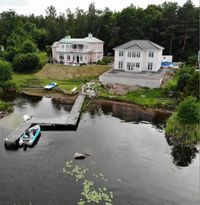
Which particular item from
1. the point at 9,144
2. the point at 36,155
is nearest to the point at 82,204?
the point at 36,155

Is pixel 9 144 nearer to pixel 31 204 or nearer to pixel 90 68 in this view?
pixel 31 204

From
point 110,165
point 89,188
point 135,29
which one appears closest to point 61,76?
point 135,29

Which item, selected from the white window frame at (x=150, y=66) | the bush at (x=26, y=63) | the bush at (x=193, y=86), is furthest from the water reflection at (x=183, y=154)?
the bush at (x=26, y=63)

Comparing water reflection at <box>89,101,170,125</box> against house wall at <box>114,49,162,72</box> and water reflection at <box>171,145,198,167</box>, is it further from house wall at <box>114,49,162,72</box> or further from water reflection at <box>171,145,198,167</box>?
house wall at <box>114,49,162,72</box>

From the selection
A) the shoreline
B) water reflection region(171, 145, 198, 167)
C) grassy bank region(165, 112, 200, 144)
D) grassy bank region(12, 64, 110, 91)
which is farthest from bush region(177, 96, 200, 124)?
grassy bank region(12, 64, 110, 91)

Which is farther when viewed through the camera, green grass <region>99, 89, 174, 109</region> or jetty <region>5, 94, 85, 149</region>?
green grass <region>99, 89, 174, 109</region>

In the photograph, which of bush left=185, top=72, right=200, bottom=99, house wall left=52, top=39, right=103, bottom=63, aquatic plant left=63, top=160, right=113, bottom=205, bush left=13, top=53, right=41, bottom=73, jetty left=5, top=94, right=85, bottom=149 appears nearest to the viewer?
aquatic plant left=63, top=160, right=113, bottom=205

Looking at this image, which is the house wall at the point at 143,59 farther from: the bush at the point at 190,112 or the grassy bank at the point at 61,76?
the bush at the point at 190,112
